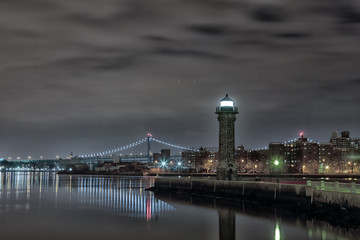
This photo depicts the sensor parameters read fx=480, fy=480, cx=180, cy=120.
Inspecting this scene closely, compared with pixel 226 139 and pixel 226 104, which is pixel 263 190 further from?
pixel 226 104

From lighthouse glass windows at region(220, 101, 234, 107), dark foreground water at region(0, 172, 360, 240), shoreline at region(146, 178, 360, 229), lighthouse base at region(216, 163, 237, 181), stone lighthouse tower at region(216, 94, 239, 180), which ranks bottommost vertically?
dark foreground water at region(0, 172, 360, 240)

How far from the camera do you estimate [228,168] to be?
174ft

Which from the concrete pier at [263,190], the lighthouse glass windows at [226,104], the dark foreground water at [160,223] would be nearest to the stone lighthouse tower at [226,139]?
the lighthouse glass windows at [226,104]

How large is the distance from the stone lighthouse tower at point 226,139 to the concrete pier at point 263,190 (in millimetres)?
2260

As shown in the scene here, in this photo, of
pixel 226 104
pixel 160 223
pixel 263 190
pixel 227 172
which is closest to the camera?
pixel 160 223

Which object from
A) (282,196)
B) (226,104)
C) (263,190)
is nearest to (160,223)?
(282,196)

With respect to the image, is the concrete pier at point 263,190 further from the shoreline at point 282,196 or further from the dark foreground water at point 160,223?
the dark foreground water at point 160,223

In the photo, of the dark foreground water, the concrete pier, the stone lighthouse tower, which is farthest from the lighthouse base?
the dark foreground water

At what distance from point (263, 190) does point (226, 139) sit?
1073 cm

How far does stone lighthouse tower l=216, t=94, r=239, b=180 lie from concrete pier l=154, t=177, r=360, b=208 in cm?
226

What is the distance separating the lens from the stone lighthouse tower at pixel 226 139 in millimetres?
52562

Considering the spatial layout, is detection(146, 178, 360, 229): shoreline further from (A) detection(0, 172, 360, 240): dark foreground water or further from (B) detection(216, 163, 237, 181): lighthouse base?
(B) detection(216, 163, 237, 181): lighthouse base

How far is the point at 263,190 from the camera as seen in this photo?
4294 centimetres

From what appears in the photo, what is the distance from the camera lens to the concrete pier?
31.6 m
